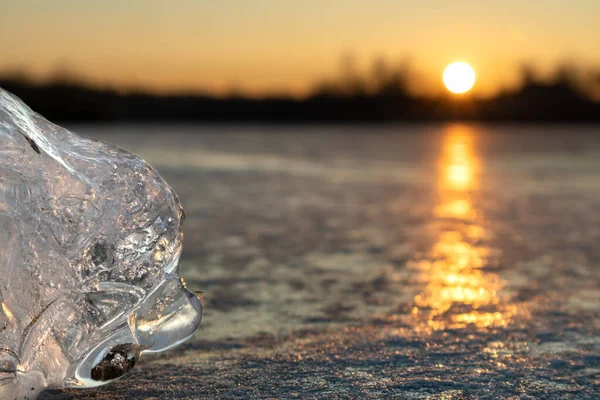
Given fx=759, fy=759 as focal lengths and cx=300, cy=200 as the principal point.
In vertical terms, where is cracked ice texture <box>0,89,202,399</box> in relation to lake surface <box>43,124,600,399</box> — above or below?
above

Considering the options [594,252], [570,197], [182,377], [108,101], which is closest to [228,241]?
[594,252]

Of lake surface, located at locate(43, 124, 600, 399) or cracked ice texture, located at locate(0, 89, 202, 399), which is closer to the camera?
cracked ice texture, located at locate(0, 89, 202, 399)

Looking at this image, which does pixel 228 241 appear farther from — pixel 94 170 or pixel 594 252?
pixel 94 170

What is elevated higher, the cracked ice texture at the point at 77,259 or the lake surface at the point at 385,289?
the cracked ice texture at the point at 77,259

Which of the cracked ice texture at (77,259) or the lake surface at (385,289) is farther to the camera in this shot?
the lake surface at (385,289)
